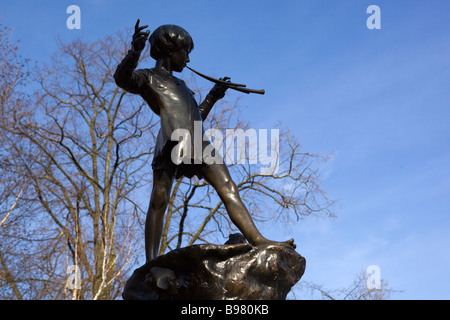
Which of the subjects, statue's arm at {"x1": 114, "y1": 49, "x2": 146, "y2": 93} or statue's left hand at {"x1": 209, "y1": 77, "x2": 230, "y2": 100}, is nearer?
statue's arm at {"x1": 114, "y1": 49, "x2": 146, "y2": 93}

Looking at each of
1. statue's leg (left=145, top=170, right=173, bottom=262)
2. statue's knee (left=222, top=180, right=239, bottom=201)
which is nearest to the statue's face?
statue's leg (left=145, top=170, right=173, bottom=262)

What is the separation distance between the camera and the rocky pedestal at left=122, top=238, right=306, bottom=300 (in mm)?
3961

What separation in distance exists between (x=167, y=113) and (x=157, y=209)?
784 millimetres

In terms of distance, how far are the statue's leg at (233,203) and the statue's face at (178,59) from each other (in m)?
1.08

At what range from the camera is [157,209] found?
15.9 ft

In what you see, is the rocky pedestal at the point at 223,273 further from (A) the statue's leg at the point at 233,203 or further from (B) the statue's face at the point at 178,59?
(B) the statue's face at the point at 178,59

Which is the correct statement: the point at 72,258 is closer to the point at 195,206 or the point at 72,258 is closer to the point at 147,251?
the point at 195,206

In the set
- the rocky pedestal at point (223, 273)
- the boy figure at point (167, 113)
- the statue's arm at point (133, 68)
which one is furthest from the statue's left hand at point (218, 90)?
the rocky pedestal at point (223, 273)

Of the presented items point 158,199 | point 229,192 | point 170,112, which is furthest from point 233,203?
point 170,112

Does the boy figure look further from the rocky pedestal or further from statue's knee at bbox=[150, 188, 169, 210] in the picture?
the rocky pedestal

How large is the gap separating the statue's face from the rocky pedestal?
1831 millimetres

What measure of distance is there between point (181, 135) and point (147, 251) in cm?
97

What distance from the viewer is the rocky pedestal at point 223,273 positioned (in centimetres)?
396
